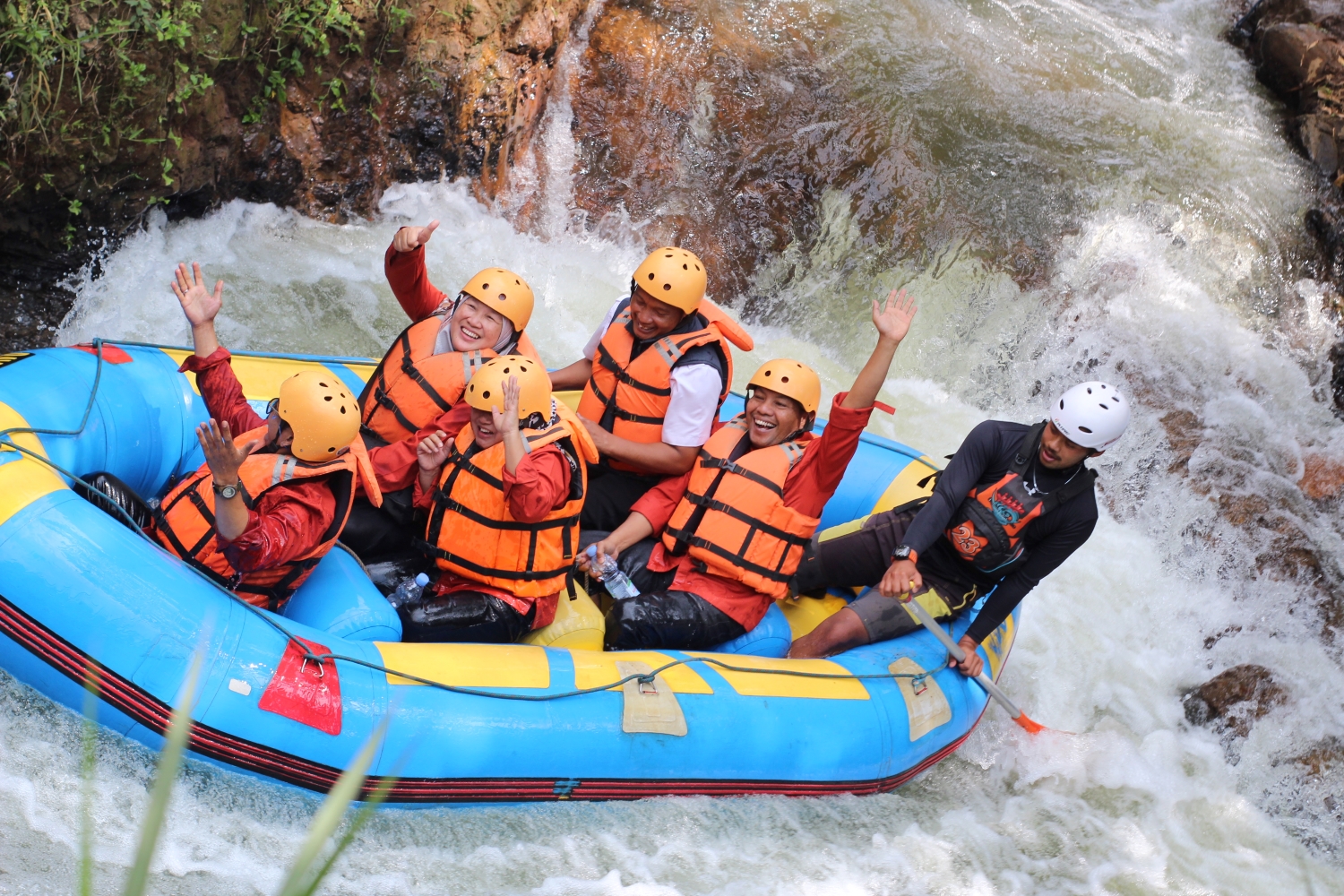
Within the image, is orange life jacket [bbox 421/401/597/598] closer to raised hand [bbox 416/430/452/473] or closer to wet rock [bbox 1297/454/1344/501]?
raised hand [bbox 416/430/452/473]

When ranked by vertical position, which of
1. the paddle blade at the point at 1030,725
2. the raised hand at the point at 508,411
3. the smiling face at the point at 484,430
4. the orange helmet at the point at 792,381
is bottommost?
the paddle blade at the point at 1030,725

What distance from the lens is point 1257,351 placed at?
19.3 feet

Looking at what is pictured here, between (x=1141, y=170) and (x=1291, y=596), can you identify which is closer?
(x=1291, y=596)

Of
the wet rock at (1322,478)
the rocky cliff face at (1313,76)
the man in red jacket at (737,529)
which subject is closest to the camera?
the man in red jacket at (737,529)

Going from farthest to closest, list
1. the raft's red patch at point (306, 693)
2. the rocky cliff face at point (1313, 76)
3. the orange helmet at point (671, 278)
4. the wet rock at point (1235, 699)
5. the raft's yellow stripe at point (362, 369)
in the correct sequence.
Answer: the rocky cliff face at point (1313, 76)
the wet rock at point (1235, 699)
the raft's yellow stripe at point (362, 369)
the orange helmet at point (671, 278)
the raft's red patch at point (306, 693)

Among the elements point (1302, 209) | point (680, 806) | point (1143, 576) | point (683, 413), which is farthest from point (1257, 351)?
point (680, 806)

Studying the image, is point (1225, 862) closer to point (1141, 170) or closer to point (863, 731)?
point (863, 731)

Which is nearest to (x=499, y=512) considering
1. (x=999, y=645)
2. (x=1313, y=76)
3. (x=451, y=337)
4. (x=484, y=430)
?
(x=484, y=430)

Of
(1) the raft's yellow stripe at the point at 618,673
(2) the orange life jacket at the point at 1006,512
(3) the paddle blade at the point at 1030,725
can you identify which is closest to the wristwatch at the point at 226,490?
(1) the raft's yellow stripe at the point at 618,673

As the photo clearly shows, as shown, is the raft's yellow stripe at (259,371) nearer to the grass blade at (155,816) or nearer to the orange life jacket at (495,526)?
the orange life jacket at (495,526)

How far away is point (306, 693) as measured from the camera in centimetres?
266

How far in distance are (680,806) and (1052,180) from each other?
4.62 meters

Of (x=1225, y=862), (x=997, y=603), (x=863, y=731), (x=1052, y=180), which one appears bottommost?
(x=1225, y=862)

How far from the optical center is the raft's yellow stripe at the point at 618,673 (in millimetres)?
3025
